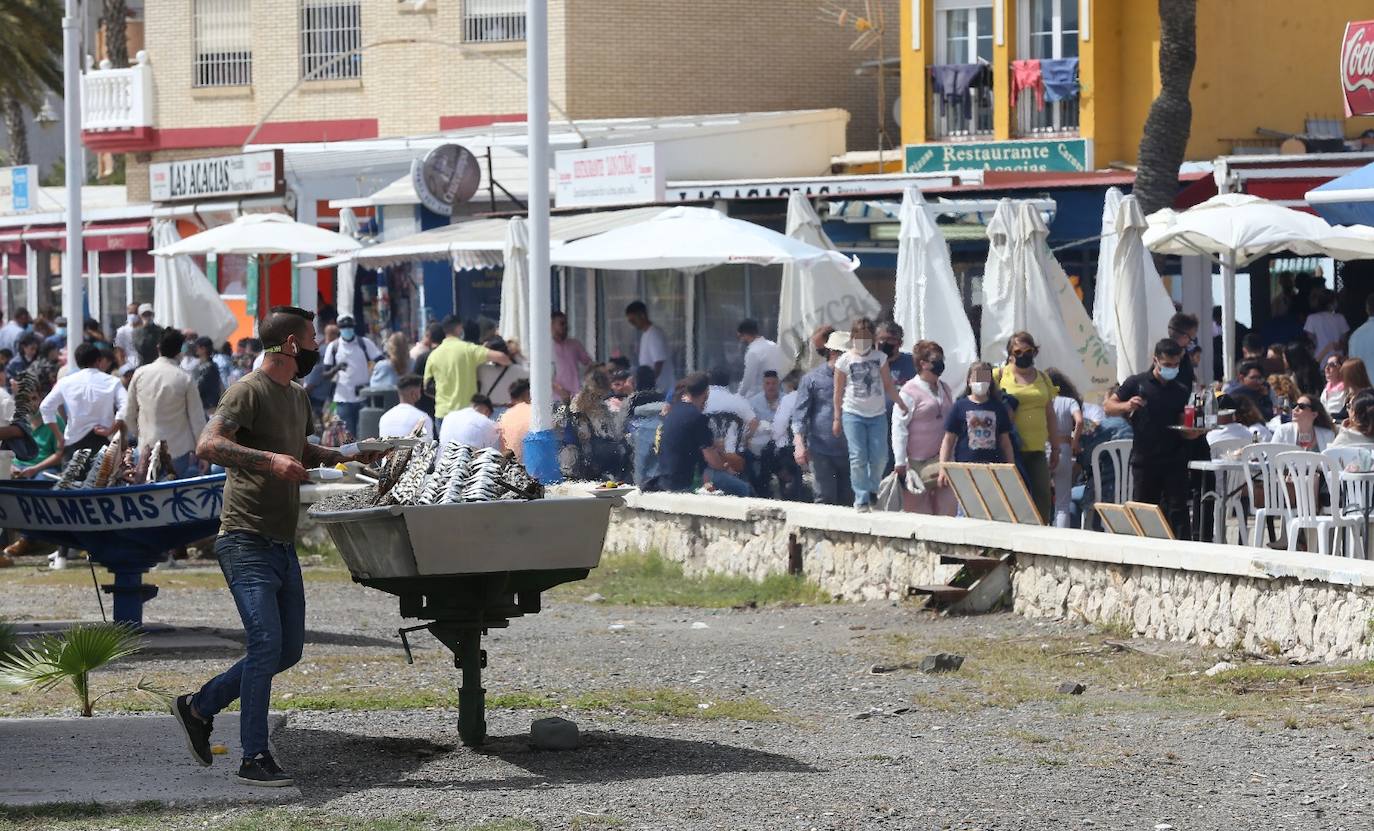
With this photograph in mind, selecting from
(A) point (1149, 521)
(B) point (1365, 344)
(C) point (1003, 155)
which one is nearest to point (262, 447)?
(A) point (1149, 521)

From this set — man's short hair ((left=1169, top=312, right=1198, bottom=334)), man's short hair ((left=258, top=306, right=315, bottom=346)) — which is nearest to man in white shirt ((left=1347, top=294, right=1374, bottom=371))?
man's short hair ((left=1169, top=312, right=1198, bottom=334))

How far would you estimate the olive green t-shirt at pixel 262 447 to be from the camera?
327 inches

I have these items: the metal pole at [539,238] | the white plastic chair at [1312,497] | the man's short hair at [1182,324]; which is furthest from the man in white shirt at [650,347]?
the white plastic chair at [1312,497]

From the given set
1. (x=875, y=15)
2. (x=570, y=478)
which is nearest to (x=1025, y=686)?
(x=570, y=478)

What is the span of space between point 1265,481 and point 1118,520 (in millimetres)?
1107

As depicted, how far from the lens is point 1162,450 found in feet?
47.8

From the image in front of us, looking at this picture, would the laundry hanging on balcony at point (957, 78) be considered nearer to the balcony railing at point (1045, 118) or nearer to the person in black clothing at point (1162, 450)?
the balcony railing at point (1045, 118)

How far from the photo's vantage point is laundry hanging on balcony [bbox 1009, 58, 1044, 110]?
1334 inches

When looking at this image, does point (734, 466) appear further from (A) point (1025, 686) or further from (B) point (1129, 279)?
(A) point (1025, 686)

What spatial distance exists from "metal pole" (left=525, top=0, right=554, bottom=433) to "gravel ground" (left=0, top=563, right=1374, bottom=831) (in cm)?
451

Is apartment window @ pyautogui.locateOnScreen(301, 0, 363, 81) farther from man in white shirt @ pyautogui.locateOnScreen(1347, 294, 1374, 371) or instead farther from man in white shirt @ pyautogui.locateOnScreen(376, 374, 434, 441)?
man in white shirt @ pyautogui.locateOnScreen(1347, 294, 1374, 371)

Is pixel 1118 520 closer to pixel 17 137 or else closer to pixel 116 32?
pixel 116 32

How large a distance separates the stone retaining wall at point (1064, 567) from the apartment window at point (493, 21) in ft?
78.9

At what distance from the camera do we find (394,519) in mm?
8477
